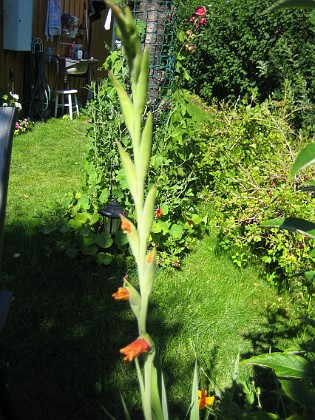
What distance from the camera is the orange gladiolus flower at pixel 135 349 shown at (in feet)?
1.84

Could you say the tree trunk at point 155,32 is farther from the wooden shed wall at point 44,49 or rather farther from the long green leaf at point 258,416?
the wooden shed wall at point 44,49

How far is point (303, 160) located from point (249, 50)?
881cm

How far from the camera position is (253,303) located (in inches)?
120

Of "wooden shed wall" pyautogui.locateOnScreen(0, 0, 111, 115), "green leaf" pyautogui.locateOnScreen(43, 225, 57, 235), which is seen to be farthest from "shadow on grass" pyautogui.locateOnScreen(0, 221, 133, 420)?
"wooden shed wall" pyautogui.locateOnScreen(0, 0, 111, 115)

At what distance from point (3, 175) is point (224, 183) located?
2.34 meters

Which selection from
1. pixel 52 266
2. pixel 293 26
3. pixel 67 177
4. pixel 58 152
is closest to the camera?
pixel 52 266

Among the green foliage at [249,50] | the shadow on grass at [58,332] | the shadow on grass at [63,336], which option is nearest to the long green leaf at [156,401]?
the shadow on grass at [63,336]

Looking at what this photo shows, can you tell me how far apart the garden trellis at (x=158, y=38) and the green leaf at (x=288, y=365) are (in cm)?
279

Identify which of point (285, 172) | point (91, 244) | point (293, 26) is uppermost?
point (293, 26)

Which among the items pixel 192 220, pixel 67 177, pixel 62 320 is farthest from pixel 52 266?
pixel 67 177

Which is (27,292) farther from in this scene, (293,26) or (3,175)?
(293,26)

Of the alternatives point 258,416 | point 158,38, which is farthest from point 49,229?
point 258,416

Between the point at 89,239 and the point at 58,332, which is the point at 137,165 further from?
the point at 89,239

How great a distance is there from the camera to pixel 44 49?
8523mm
